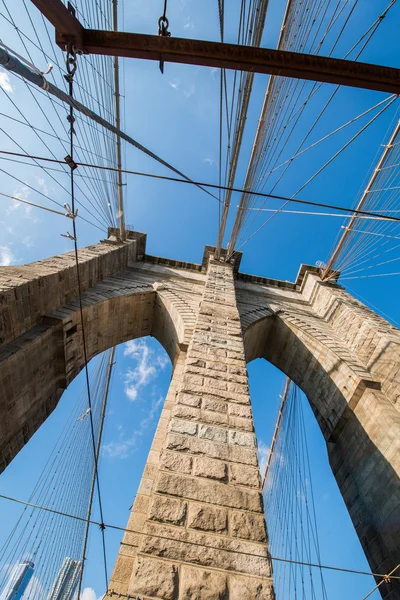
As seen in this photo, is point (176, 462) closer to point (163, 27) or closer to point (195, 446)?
point (195, 446)

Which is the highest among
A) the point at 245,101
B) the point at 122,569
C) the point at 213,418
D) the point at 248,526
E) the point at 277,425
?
the point at 245,101

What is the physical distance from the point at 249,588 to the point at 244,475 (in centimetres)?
71

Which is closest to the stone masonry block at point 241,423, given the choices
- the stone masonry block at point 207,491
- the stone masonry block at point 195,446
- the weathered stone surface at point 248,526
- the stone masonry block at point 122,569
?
the stone masonry block at point 195,446

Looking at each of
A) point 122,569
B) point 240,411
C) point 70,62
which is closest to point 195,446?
point 240,411

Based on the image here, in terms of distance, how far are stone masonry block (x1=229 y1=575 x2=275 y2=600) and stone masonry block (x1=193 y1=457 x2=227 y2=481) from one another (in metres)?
0.61

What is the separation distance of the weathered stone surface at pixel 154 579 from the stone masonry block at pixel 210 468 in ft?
2.04

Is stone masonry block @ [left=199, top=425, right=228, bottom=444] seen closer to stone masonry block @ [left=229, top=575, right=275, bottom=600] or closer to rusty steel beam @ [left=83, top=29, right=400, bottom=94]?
stone masonry block @ [left=229, top=575, right=275, bottom=600]

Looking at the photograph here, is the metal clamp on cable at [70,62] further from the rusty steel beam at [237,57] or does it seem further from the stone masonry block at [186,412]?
the stone masonry block at [186,412]

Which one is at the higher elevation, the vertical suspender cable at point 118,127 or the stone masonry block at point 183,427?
the vertical suspender cable at point 118,127

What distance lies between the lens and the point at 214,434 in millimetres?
2592

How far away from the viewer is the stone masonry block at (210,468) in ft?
7.34

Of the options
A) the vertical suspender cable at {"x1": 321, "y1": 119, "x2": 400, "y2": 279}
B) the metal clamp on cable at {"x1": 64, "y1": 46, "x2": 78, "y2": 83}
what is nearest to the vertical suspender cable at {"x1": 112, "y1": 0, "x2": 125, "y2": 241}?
the metal clamp on cable at {"x1": 64, "y1": 46, "x2": 78, "y2": 83}

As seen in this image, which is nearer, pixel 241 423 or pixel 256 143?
pixel 241 423

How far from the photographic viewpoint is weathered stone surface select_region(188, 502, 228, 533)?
75.4 inches
